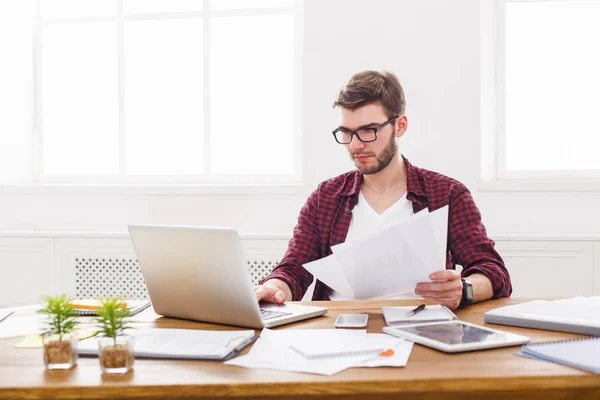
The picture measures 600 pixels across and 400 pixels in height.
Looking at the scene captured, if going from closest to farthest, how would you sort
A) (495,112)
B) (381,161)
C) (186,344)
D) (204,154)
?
(186,344) → (381,161) → (495,112) → (204,154)

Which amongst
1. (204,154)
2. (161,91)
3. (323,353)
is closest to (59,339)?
(323,353)

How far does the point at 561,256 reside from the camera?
289 centimetres

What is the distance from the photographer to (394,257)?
1450 millimetres

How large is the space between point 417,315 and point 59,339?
0.77 m

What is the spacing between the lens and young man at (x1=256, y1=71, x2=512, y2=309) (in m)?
2.02

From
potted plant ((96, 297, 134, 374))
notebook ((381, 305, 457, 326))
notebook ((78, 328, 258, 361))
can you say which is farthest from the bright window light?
potted plant ((96, 297, 134, 374))

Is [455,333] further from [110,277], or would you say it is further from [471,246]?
[110,277]

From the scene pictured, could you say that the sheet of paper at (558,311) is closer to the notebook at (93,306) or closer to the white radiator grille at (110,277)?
the notebook at (93,306)

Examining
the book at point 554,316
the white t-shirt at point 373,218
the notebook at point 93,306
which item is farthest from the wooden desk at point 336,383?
the white t-shirt at point 373,218

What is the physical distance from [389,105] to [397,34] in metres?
0.98

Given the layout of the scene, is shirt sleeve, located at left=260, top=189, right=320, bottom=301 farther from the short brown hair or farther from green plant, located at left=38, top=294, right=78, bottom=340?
green plant, located at left=38, top=294, right=78, bottom=340

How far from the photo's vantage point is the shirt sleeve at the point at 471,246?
6.04 ft

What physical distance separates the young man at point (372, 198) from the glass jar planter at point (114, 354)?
82 cm

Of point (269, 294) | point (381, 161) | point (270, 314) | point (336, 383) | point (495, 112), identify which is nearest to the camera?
point (336, 383)
